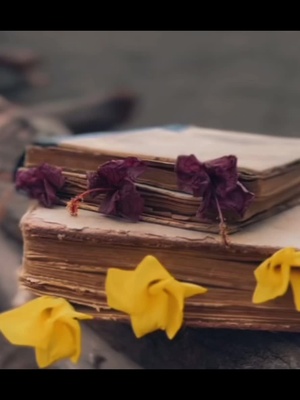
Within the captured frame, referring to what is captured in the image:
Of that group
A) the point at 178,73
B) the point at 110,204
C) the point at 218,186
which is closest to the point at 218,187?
the point at 218,186

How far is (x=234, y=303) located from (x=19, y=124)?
68 centimetres

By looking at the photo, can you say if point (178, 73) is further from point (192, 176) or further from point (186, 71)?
point (192, 176)

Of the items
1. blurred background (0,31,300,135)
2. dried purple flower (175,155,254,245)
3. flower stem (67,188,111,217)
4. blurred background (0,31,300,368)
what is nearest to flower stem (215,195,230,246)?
dried purple flower (175,155,254,245)

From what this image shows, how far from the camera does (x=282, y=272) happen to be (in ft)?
2.46

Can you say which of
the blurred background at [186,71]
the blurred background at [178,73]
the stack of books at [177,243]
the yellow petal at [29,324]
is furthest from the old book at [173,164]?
the blurred background at [186,71]

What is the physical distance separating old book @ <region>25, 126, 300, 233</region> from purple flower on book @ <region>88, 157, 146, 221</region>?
0.6 inches

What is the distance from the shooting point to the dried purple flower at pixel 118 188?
0.81 m

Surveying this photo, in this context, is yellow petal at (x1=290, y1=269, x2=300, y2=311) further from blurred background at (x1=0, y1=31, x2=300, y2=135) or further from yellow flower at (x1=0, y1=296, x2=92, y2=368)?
blurred background at (x1=0, y1=31, x2=300, y2=135)

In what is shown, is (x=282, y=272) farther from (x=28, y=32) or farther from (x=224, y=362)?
(x=28, y=32)

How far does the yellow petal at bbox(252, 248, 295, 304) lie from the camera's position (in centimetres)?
75

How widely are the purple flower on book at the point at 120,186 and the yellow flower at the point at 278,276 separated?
0.13 m

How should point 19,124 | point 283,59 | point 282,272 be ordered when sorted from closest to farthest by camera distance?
point 282,272 → point 19,124 → point 283,59

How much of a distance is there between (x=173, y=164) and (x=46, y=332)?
0.20 metres
